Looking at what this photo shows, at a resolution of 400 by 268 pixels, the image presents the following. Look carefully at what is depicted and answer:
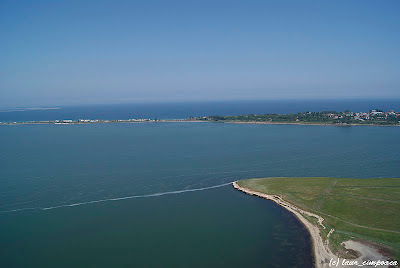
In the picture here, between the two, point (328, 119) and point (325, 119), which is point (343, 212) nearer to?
point (325, 119)

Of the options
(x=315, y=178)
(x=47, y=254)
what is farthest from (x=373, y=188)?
(x=47, y=254)

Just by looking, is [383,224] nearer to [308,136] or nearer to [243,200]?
[243,200]

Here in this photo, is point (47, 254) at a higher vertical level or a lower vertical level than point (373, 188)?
lower

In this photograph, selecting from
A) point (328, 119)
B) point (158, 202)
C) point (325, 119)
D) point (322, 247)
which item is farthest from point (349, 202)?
point (328, 119)

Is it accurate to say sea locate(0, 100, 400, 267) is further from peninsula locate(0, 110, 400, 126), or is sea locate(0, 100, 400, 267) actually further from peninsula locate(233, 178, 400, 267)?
peninsula locate(0, 110, 400, 126)

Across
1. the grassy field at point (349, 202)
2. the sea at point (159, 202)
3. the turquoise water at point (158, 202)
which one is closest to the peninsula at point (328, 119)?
the turquoise water at point (158, 202)

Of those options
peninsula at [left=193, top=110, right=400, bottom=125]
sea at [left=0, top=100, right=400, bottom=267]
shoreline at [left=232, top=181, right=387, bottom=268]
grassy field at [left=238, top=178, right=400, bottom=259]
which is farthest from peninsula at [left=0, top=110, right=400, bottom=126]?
shoreline at [left=232, top=181, right=387, bottom=268]

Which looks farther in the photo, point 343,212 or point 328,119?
point 328,119
